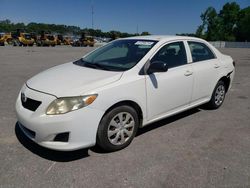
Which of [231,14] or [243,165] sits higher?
[231,14]

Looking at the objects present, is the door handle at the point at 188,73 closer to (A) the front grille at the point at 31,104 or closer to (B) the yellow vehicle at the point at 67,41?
(A) the front grille at the point at 31,104

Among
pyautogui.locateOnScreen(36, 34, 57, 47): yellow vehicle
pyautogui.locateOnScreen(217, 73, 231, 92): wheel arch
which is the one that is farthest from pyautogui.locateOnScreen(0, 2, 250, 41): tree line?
Result: pyautogui.locateOnScreen(217, 73, 231, 92): wheel arch

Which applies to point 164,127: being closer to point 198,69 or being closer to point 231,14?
point 198,69

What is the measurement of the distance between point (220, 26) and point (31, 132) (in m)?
94.6

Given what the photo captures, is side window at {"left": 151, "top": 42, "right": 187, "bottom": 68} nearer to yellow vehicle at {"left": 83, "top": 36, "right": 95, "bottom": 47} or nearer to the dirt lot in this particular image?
the dirt lot

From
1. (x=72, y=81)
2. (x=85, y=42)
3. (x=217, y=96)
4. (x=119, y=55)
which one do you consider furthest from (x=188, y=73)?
(x=85, y=42)

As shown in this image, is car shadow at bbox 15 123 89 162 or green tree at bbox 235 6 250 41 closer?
car shadow at bbox 15 123 89 162

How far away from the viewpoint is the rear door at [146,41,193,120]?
3559 millimetres

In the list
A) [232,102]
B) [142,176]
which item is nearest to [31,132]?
[142,176]

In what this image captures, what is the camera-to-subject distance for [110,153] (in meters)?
3.26

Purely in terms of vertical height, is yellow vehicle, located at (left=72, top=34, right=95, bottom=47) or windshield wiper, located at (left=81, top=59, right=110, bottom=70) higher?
yellow vehicle, located at (left=72, top=34, right=95, bottom=47)

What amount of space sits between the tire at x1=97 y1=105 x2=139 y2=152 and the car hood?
1.40 feet

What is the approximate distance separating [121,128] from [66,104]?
88cm

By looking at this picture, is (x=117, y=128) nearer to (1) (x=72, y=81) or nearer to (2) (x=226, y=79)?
(1) (x=72, y=81)
